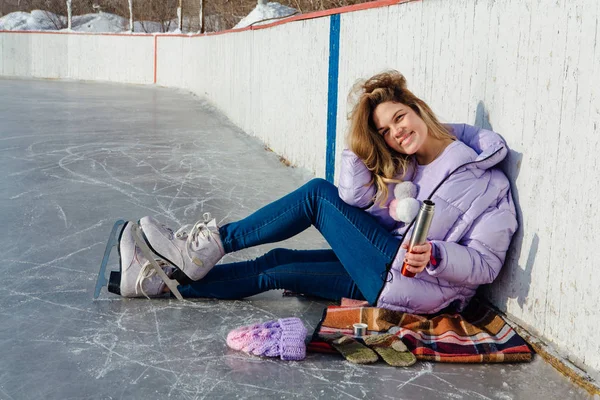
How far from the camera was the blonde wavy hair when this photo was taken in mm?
2926

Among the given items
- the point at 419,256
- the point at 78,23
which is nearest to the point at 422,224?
the point at 419,256

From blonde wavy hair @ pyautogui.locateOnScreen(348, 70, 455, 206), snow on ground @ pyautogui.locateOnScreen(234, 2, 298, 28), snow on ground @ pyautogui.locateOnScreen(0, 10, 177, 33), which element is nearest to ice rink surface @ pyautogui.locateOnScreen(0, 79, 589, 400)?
blonde wavy hair @ pyautogui.locateOnScreen(348, 70, 455, 206)

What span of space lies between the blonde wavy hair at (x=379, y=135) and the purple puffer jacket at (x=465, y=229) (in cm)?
13

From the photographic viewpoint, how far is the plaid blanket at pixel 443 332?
8.64 ft

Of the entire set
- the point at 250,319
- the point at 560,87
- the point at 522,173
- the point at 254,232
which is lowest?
the point at 250,319

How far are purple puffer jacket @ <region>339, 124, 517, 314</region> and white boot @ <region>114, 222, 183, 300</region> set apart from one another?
94cm

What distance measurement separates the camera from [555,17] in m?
2.59

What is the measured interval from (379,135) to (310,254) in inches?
22.8

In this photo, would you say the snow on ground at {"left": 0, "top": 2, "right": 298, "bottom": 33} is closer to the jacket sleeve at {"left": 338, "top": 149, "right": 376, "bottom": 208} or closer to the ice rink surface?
the ice rink surface

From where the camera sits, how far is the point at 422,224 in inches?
94.3

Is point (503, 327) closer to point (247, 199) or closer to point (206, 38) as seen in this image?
point (247, 199)

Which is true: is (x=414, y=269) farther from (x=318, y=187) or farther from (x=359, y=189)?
(x=318, y=187)

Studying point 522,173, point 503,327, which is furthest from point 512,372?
point 522,173

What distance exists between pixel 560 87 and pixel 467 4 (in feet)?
2.98
